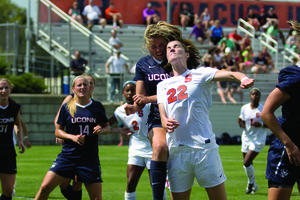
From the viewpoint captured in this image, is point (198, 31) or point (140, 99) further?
point (198, 31)

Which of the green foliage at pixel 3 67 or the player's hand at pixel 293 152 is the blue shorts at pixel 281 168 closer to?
the player's hand at pixel 293 152

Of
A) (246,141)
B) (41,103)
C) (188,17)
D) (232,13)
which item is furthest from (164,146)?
(232,13)

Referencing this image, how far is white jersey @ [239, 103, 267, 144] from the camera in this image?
10398 millimetres

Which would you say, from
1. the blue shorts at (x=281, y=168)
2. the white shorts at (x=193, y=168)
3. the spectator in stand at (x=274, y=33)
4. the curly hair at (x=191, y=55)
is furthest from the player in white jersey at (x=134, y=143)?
the spectator in stand at (x=274, y=33)

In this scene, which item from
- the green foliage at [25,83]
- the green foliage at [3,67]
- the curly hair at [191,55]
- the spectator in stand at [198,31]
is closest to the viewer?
the curly hair at [191,55]

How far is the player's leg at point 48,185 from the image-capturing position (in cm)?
589

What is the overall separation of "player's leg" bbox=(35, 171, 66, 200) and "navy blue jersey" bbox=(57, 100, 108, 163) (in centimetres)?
31

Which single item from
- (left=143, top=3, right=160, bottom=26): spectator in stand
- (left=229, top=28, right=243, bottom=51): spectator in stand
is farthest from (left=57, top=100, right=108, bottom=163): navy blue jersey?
(left=143, top=3, right=160, bottom=26): spectator in stand

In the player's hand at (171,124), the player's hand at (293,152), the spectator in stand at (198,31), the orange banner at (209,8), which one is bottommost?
the player's hand at (293,152)

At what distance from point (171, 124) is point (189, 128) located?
264 mm

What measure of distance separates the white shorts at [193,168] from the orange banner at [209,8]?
2438cm

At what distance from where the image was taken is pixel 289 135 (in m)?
4.51

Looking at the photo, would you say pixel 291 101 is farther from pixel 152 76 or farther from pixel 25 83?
pixel 25 83

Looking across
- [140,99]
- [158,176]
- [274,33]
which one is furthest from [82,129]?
[274,33]
